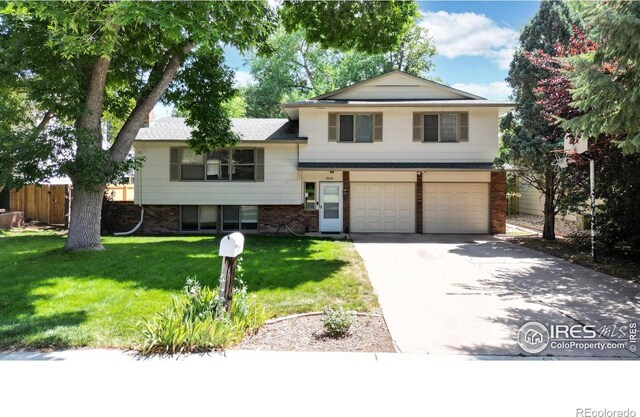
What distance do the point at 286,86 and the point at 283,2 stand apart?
74.6 feet

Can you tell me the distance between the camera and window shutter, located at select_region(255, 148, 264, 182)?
657 inches

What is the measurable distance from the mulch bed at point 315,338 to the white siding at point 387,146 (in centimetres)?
1135

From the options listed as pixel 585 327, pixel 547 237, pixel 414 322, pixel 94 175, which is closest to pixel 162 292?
pixel 414 322

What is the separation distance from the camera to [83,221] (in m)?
11.1

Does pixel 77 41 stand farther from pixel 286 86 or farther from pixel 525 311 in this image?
pixel 286 86

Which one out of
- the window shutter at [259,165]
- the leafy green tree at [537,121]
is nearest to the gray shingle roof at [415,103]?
the leafy green tree at [537,121]

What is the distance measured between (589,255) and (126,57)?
1395 cm

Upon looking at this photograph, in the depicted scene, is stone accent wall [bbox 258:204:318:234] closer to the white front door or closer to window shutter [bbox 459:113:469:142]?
the white front door

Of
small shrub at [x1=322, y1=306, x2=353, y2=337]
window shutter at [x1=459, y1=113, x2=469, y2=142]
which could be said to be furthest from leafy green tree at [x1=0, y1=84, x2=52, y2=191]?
window shutter at [x1=459, y1=113, x2=469, y2=142]

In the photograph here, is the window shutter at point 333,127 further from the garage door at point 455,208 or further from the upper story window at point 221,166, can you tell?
the garage door at point 455,208

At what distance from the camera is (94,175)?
Answer: 1030cm

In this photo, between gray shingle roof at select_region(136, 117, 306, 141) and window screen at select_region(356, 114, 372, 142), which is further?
window screen at select_region(356, 114, 372, 142)

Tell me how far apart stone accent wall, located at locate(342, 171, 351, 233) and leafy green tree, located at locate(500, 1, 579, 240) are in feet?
19.4

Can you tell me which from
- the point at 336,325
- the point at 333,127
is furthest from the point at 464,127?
the point at 336,325
